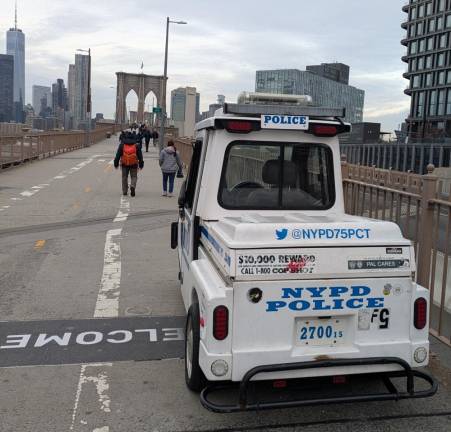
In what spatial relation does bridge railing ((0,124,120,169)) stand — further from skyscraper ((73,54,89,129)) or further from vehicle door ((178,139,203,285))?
vehicle door ((178,139,203,285))

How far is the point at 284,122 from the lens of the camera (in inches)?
182

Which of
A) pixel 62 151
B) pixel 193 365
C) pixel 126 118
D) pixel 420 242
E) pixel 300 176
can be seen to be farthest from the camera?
pixel 126 118

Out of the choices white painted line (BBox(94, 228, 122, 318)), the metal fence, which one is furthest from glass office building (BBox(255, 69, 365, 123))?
the metal fence

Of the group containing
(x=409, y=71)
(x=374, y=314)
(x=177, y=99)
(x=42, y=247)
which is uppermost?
(x=409, y=71)

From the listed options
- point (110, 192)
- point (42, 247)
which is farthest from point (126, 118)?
point (42, 247)

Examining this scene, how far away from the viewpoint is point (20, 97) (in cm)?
19375

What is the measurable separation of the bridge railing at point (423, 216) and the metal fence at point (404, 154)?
64.8 metres

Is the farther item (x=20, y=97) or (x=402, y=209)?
(x=20, y=97)

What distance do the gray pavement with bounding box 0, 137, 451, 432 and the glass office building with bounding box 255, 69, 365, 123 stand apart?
2.49 m

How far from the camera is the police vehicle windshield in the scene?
4723 mm

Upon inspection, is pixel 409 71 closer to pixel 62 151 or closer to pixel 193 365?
pixel 62 151

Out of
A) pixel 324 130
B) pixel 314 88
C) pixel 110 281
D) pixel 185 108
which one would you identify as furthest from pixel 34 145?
pixel 314 88

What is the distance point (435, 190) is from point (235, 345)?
257 centimetres

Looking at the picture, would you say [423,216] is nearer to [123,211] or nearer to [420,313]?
[420,313]
